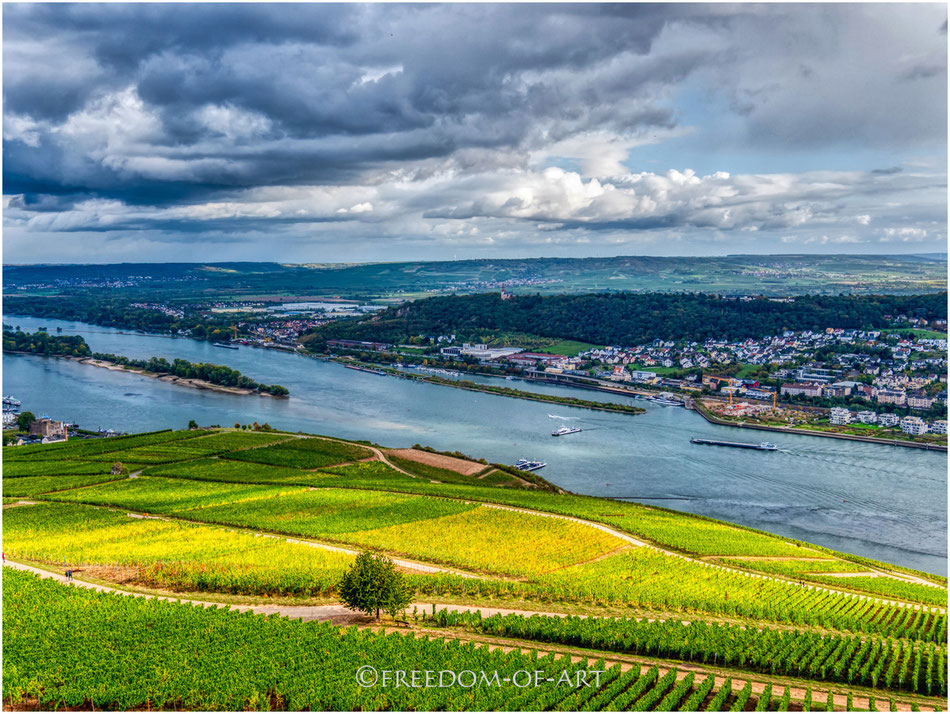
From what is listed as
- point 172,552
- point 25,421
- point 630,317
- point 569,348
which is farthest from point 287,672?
point 630,317

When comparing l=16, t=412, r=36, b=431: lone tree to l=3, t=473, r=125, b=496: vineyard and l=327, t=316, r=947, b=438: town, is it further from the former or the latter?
l=327, t=316, r=947, b=438: town

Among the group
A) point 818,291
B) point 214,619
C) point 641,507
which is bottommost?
point 641,507

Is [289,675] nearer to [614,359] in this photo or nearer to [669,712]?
[669,712]

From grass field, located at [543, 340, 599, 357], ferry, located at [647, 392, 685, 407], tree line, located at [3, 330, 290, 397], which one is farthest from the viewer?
grass field, located at [543, 340, 599, 357]

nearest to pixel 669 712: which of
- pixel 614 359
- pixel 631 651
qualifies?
pixel 631 651

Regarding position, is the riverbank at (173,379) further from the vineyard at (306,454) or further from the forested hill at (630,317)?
A: the forested hill at (630,317)

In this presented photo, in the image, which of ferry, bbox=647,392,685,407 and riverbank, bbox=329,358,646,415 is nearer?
riverbank, bbox=329,358,646,415

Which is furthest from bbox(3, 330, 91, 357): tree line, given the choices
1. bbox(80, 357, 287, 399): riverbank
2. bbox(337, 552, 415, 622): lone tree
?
bbox(337, 552, 415, 622): lone tree
